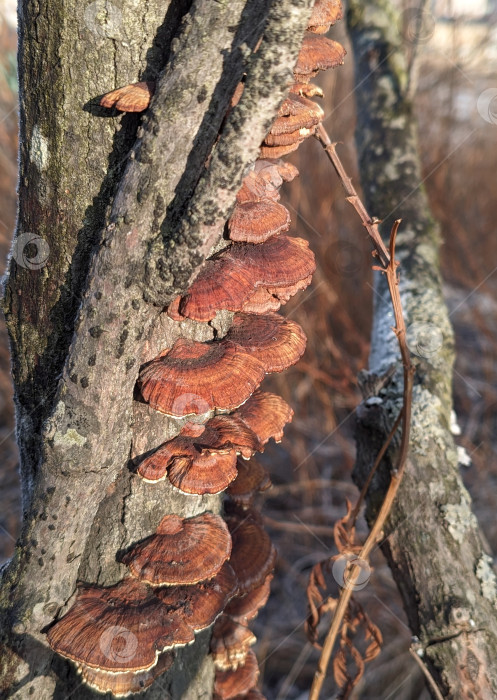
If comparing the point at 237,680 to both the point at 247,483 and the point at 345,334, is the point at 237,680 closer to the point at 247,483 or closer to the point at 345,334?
the point at 247,483

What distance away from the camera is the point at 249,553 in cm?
165

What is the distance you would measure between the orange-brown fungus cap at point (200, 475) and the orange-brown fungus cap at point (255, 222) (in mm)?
504

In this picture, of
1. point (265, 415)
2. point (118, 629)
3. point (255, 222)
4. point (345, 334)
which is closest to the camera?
point (118, 629)

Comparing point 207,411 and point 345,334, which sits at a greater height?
point 207,411

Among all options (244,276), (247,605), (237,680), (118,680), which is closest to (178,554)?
(118,680)

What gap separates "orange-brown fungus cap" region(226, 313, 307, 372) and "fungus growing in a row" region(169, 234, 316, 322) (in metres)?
0.07

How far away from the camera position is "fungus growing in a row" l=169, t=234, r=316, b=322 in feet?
4.05

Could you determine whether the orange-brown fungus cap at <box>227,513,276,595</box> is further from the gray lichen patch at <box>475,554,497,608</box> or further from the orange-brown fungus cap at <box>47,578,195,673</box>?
the gray lichen patch at <box>475,554,497,608</box>

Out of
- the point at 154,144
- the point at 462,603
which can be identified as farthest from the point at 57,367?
the point at 462,603

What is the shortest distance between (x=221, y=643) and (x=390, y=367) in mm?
987

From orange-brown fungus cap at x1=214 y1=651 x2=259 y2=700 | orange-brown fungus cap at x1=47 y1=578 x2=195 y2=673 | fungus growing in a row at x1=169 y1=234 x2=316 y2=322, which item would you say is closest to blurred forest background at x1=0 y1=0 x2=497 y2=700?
Answer: orange-brown fungus cap at x1=214 y1=651 x2=259 y2=700

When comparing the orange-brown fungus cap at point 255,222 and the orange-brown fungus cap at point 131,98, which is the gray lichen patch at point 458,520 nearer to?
the orange-brown fungus cap at point 255,222

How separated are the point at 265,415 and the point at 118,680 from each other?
0.68 metres

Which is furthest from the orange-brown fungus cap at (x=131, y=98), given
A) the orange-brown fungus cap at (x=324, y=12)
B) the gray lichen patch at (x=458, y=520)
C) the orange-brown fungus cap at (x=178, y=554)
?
the gray lichen patch at (x=458, y=520)
